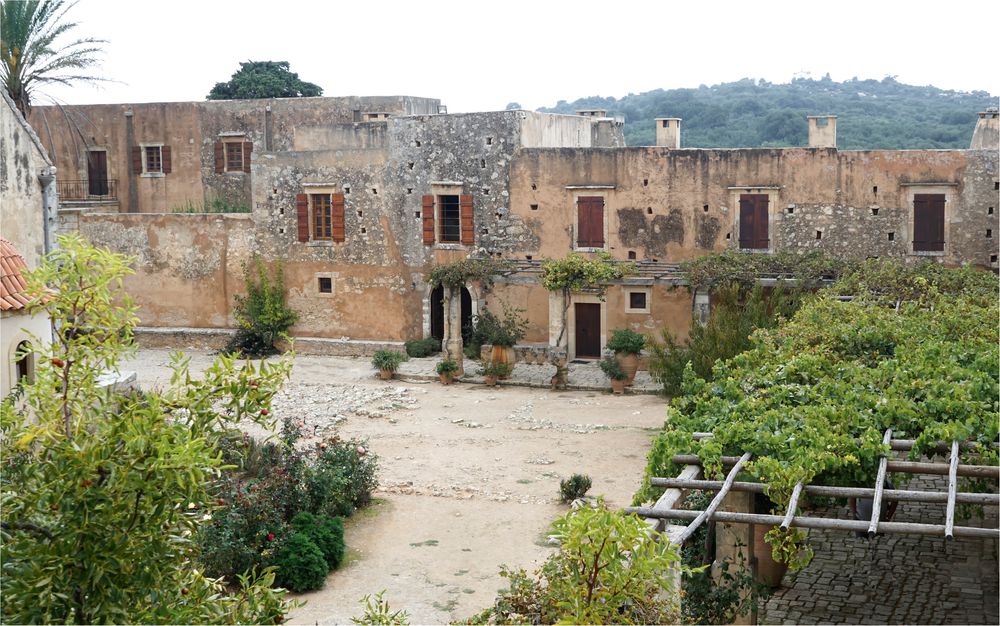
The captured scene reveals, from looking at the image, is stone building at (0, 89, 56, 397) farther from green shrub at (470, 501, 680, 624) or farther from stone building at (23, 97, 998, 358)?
green shrub at (470, 501, 680, 624)

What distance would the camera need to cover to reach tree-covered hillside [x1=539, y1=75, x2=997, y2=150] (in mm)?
54938

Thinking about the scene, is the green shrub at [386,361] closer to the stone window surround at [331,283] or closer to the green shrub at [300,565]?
the stone window surround at [331,283]

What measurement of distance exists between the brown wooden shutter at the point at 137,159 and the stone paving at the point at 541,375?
12.3m

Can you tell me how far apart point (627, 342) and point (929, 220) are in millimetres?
6721

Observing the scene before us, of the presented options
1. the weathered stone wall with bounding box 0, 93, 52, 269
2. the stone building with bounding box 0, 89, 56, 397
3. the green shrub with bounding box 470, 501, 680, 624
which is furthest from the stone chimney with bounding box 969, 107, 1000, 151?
the green shrub with bounding box 470, 501, 680, 624

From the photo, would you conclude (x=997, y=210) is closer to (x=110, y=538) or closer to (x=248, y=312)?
(x=248, y=312)

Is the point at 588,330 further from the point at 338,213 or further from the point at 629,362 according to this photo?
the point at 338,213

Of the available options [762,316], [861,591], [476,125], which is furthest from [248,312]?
[861,591]

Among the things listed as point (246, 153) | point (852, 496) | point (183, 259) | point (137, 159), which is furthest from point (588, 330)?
point (852, 496)

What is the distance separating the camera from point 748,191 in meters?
24.7

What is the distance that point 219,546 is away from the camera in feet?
42.3

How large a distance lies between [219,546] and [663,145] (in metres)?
17.2

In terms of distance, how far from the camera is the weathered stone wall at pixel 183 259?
96.4 feet

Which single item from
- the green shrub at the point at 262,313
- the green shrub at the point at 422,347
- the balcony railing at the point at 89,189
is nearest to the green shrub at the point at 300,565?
the green shrub at the point at 422,347
